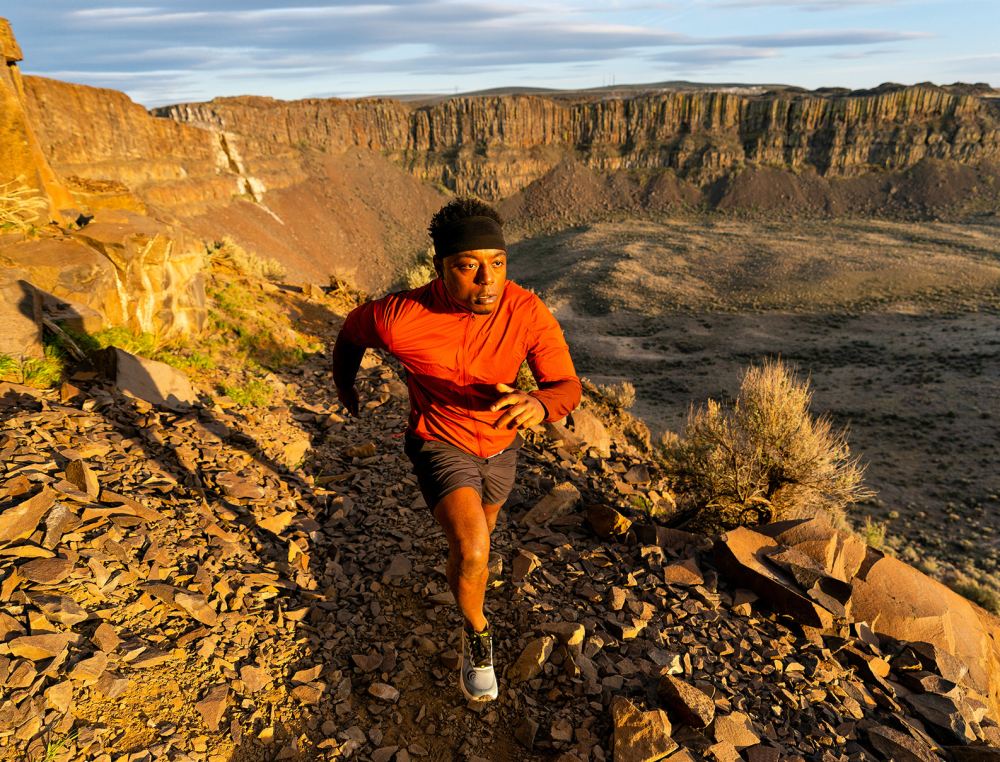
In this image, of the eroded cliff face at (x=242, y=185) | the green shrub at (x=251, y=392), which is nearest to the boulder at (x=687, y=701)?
the green shrub at (x=251, y=392)

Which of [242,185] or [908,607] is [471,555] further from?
[242,185]

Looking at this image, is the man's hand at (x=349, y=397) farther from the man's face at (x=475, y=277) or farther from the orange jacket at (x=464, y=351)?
the man's face at (x=475, y=277)

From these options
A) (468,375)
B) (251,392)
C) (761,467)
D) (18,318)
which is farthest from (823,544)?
(18,318)

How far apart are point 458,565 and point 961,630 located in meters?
4.21

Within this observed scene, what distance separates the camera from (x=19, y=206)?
603 centimetres

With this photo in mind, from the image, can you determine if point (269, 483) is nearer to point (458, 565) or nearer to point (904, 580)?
point (458, 565)

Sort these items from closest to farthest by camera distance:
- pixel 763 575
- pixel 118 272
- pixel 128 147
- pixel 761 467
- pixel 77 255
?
1. pixel 763 575
2. pixel 77 255
3. pixel 761 467
4. pixel 118 272
5. pixel 128 147

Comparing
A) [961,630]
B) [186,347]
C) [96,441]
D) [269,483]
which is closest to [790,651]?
[961,630]

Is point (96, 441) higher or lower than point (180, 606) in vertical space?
higher

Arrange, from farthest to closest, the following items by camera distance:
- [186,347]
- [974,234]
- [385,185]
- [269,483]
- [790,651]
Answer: [385,185]
[974,234]
[186,347]
[269,483]
[790,651]

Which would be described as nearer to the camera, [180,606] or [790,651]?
[180,606]

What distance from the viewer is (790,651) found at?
3.54 m

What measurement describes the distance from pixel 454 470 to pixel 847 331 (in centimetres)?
3459

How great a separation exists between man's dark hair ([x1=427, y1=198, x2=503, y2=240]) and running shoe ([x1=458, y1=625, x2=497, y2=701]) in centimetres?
203
